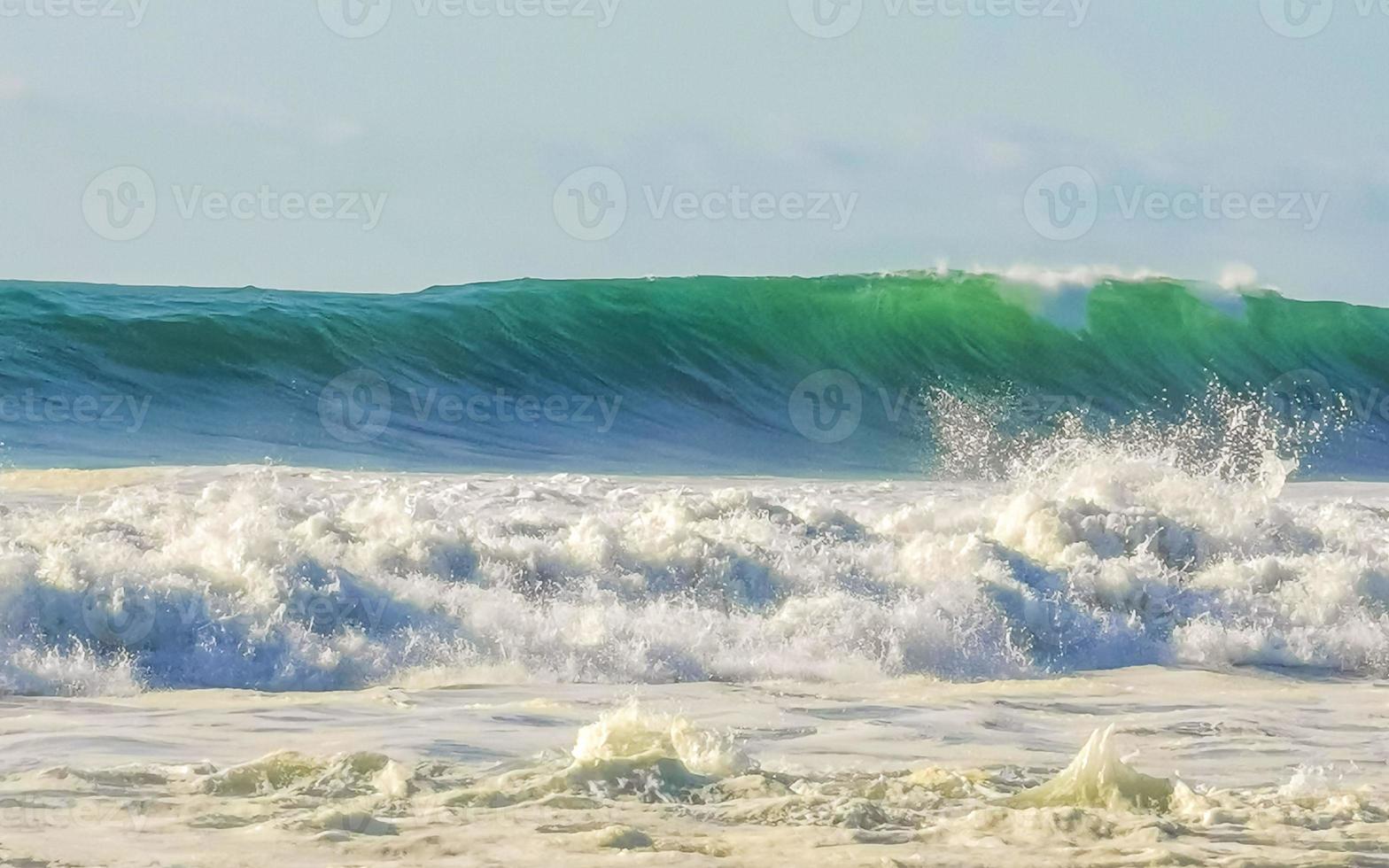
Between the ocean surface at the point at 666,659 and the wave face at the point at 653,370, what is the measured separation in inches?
16.7

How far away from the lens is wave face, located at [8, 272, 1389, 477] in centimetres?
1794

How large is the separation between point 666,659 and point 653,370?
48.3ft

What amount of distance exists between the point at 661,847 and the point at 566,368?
1769cm

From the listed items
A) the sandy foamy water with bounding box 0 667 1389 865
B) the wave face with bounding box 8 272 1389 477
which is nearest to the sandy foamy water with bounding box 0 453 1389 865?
the sandy foamy water with bounding box 0 667 1389 865

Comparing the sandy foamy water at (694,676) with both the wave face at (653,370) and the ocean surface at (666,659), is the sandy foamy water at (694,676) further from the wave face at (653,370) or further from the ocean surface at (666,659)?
the wave face at (653,370)

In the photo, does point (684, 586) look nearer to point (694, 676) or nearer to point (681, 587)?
point (681, 587)

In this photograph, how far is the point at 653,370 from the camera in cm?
2184

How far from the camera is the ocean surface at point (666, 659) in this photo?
4.49m

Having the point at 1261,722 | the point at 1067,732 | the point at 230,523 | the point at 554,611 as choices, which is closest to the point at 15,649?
the point at 230,523

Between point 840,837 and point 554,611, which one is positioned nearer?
point 840,837

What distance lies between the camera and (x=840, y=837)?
4391 millimetres

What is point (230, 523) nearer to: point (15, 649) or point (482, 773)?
point (15, 649)

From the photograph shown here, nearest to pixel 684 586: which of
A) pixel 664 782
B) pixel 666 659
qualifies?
pixel 666 659

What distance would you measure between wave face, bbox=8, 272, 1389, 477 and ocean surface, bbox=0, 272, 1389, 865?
42 centimetres
